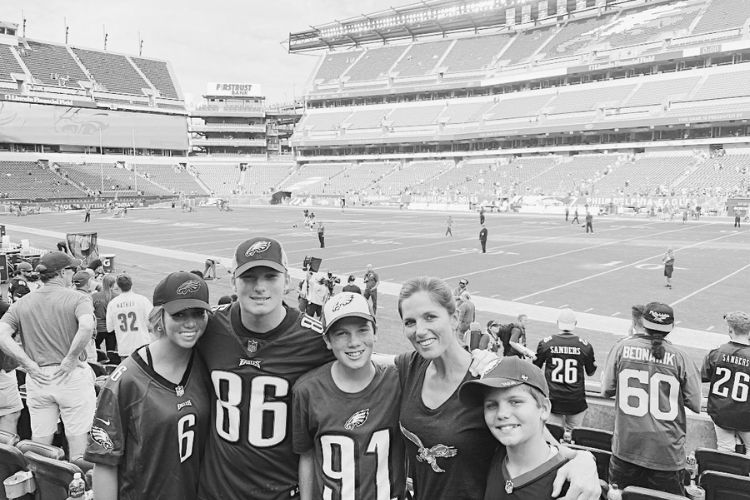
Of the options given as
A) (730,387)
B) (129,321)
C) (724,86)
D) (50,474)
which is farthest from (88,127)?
(730,387)

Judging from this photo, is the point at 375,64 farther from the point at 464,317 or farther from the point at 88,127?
the point at 464,317

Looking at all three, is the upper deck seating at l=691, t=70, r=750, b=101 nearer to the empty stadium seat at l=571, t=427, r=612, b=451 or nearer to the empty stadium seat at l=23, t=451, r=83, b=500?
the empty stadium seat at l=571, t=427, r=612, b=451

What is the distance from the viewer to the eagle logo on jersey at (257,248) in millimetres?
2863

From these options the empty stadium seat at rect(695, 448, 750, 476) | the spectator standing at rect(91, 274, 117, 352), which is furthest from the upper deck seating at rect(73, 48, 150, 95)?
the empty stadium seat at rect(695, 448, 750, 476)

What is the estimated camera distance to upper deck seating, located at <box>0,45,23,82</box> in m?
72.2

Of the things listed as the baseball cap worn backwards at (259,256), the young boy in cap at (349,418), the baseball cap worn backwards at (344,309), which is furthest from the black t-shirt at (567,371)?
the baseball cap worn backwards at (259,256)

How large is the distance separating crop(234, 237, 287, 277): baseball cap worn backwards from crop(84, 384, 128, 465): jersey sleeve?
901 mm

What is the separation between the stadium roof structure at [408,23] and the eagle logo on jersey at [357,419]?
90.3 m

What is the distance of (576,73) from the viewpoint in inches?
2827

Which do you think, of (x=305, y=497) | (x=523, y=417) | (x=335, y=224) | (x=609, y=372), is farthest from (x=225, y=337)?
(x=335, y=224)

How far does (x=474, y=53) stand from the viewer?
85.5 metres

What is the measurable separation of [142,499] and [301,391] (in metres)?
1.07

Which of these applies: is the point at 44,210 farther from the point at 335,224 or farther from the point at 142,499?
the point at 142,499

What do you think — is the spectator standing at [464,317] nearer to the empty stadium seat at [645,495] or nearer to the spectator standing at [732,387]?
the spectator standing at [732,387]
